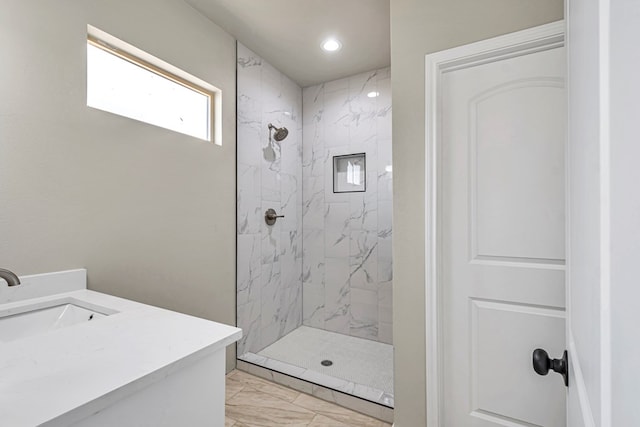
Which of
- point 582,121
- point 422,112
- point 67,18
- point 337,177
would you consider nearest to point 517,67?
point 422,112

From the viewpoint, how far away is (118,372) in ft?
2.18

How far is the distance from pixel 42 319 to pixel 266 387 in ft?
4.93

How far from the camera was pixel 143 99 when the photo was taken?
1.90m

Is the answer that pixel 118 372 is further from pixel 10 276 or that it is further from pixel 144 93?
pixel 144 93

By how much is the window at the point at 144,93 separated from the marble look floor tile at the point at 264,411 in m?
1.93

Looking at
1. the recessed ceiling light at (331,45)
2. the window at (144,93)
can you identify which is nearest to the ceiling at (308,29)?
the recessed ceiling light at (331,45)

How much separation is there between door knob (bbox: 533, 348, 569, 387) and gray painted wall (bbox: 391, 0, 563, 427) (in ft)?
2.75

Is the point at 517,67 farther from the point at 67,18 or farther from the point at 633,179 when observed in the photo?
the point at 67,18

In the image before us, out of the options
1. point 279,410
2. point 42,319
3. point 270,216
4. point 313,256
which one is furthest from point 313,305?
point 42,319

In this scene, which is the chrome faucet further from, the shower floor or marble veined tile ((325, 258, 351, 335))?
marble veined tile ((325, 258, 351, 335))

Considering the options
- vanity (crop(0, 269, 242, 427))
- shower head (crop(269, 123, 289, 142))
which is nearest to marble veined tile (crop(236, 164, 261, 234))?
shower head (crop(269, 123, 289, 142))

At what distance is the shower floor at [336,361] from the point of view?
6.85 feet

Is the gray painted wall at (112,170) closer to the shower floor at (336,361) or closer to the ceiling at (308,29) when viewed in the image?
the ceiling at (308,29)

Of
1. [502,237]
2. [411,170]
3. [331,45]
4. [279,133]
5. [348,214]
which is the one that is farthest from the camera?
[348,214]
